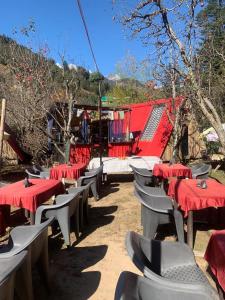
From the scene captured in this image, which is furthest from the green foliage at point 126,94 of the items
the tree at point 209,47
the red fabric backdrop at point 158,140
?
the tree at point 209,47

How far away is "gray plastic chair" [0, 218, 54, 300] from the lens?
122 inches

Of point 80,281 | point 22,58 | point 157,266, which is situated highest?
point 22,58

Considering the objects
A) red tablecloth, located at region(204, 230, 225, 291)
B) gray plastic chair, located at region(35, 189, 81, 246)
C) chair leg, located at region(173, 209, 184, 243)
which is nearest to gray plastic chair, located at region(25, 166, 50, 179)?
gray plastic chair, located at region(35, 189, 81, 246)

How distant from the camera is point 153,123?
1536 centimetres

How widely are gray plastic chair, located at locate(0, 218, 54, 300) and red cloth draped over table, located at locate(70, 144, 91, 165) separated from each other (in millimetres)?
9034

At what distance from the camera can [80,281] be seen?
166 inches

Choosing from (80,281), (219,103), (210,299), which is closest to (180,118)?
(219,103)

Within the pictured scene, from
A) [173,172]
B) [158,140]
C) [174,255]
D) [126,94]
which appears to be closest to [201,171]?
[173,172]

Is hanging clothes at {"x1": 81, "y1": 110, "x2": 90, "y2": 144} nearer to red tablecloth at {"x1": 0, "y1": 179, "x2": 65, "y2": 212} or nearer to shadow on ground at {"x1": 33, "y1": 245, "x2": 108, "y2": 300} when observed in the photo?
red tablecloth at {"x1": 0, "y1": 179, "x2": 65, "y2": 212}

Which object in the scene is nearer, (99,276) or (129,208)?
(99,276)

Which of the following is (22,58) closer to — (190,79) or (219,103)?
(219,103)

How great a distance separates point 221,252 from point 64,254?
2729mm

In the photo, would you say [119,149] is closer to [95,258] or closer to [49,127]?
[49,127]

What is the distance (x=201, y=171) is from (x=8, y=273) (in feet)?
23.1
